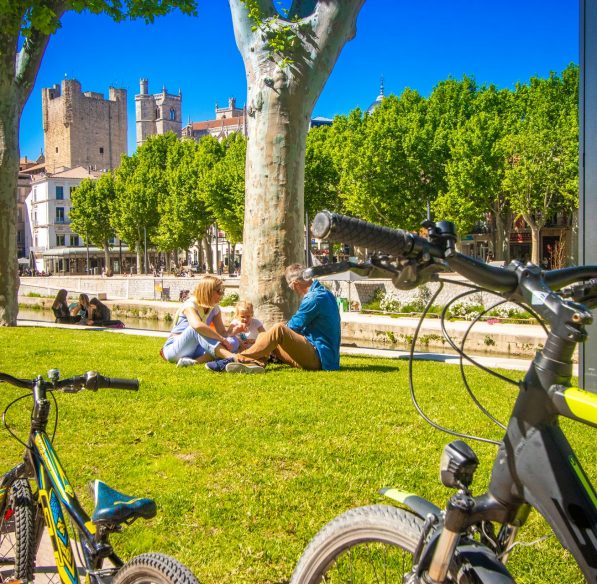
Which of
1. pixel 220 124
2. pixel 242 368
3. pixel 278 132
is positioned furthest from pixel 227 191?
pixel 220 124

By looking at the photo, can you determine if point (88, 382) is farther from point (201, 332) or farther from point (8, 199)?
point (8, 199)

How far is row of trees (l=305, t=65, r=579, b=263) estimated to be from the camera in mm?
38719

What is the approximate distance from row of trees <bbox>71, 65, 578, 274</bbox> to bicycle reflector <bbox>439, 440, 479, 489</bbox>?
1490 inches

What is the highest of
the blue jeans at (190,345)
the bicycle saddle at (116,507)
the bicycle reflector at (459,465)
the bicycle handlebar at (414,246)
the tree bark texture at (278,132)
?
the tree bark texture at (278,132)

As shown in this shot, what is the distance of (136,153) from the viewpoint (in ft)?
219

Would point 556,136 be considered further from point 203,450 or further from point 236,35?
point 203,450

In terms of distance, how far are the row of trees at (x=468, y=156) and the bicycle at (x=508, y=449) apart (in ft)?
A: 125

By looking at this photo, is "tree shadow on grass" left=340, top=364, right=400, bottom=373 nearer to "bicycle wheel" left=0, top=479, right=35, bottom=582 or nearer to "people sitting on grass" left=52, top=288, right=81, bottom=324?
"bicycle wheel" left=0, top=479, right=35, bottom=582

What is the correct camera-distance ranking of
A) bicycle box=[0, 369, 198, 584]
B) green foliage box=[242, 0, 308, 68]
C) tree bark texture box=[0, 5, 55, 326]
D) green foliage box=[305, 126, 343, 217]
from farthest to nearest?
green foliage box=[305, 126, 343, 217]
tree bark texture box=[0, 5, 55, 326]
green foliage box=[242, 0, 308, 68]
bicycle box=[0, 369, 198, 584]

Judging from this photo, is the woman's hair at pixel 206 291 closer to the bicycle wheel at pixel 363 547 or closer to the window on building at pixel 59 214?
the bicycle wheel at pixel 363 547

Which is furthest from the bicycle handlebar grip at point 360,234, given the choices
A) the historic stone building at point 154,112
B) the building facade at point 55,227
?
the historic stone building at point 154,112

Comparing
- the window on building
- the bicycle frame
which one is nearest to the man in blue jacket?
the bicycle frame

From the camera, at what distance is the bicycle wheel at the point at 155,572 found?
1.89 meters

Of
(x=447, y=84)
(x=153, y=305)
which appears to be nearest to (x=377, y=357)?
(x=153, y=305)
